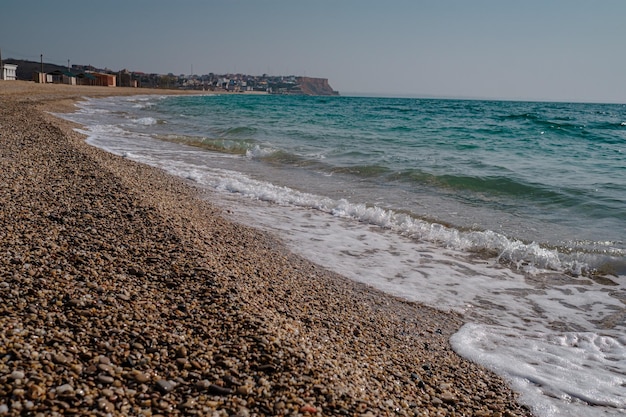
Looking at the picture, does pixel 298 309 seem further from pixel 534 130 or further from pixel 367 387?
pixel 534 130

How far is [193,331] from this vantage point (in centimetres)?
301

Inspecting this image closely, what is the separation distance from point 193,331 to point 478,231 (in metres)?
5.42

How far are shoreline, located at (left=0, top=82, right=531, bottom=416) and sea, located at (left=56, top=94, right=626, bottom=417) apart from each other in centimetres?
49

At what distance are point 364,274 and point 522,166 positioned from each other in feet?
31.7

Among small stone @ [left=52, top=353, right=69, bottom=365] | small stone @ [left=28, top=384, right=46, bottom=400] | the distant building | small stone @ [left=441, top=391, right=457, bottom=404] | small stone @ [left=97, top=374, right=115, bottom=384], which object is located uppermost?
the distant building

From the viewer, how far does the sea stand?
13.0ft

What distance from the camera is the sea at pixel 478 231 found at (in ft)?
13.0

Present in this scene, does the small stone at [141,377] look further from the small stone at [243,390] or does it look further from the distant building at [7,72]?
the distant building at [7,72]

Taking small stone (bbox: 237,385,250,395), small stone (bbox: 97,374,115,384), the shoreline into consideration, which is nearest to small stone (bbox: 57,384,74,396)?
the shoreline

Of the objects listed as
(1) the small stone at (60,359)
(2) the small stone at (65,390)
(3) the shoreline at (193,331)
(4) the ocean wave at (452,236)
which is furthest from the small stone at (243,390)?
(4) the ocean wave at (452,236)

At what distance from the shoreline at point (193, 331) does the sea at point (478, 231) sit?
1.61 feet

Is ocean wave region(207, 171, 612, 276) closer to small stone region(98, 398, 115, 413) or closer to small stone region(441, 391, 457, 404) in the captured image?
small stone region(441, 391, 457, 404)

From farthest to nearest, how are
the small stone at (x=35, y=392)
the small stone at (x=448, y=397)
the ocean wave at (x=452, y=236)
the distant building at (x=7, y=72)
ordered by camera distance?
the distant building at (x=7, y=72)
the ocean wave at (x=452, y=236)
the small stone at (x=448, y=397)
the small stone at (x=35, y=392)

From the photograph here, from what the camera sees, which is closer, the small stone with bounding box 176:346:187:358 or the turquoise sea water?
the small stone with bounding box 176:346:187:358
